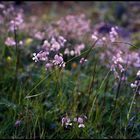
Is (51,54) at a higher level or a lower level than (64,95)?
higher

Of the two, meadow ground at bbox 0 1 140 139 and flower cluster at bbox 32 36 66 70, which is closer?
flower cluster at bbox 32 36 66 70

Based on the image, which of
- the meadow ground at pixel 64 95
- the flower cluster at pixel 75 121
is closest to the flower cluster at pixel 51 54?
the meadow ground at pixel 64 95

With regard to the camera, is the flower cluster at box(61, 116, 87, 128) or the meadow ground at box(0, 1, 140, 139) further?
the meadow ground at box(0, 1, 140, 139)

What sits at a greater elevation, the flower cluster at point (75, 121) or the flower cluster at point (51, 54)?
the flower cluster at point (51, 54)

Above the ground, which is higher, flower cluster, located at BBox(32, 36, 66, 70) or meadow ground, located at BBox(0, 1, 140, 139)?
flower cluster, located at BBox(32, 36, 66, 70)

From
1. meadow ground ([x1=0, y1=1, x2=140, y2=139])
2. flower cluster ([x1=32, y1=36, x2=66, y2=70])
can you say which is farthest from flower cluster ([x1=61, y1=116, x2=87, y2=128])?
flower cluster ([x1=32, y1=36, x2=66, y2=70])

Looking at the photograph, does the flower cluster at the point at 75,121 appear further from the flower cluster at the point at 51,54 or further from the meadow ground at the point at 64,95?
the flower cluster at the point at 51,54

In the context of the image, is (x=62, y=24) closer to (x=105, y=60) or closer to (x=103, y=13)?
(x=105, y=60)

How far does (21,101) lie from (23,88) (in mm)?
134

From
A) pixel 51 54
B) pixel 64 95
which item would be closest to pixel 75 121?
pixel 64 95

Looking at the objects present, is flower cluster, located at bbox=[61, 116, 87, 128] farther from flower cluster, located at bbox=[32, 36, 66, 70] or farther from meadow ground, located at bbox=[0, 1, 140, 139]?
flower cluster, located at bbox=[32, 36, 66, 70]

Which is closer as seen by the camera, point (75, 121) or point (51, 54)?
point (75, 121)

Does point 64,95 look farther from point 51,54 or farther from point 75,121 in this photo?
point 75,121

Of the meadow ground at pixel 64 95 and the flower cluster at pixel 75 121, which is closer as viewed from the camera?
the flower cluster at pixel 75 121
